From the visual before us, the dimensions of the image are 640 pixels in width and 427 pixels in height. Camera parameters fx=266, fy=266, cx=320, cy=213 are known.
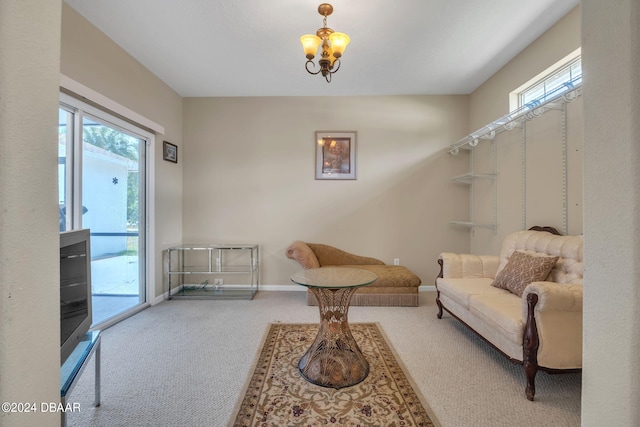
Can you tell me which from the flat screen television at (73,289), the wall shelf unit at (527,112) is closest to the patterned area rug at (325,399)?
the flat screen television at (73,289)

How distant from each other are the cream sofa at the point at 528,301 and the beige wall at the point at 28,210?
2196 mm

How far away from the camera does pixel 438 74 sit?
328 centimetres

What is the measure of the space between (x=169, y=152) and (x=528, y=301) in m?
4.11

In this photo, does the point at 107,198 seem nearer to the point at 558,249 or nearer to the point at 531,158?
the point at 558,249

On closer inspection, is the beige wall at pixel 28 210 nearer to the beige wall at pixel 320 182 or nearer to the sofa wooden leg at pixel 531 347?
the sofa wooden leg at pixel 531 347

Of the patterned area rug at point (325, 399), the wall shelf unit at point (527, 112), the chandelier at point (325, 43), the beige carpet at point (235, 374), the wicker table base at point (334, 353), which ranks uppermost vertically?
the chandelier at point (325, 43)

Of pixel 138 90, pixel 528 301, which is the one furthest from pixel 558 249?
pixel 138 90

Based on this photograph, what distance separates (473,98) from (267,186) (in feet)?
10.6

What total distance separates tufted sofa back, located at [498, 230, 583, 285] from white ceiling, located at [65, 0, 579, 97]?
1903 millimetres

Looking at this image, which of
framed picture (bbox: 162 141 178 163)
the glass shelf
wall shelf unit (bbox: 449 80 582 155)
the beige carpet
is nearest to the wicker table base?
the beige carpet

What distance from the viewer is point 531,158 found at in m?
2.71

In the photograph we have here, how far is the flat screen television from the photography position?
1302 mm

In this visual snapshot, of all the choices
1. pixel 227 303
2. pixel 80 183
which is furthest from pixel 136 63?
pixel 227 303

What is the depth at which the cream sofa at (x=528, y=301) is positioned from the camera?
161 centimetres
